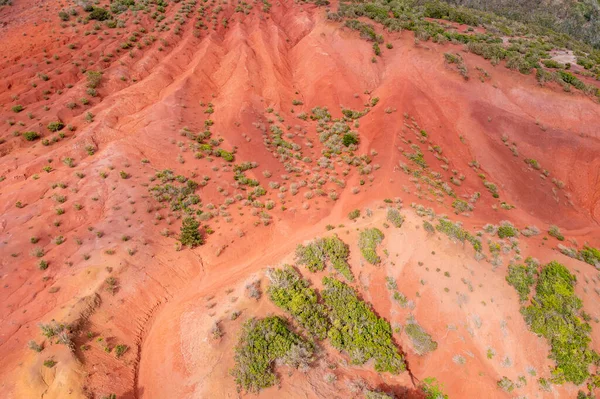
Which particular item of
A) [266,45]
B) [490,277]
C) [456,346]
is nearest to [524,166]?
[490,277]

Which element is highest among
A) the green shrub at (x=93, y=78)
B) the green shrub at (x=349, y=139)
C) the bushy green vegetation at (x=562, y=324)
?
the green shrub at (x=93, y=78)

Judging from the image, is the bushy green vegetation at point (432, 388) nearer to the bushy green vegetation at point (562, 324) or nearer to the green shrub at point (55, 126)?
the bushy green vegetation at point (562, 324)

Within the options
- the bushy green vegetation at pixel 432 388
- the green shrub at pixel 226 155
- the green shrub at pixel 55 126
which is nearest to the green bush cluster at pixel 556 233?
the bushy green vegetation at pixel 432 388

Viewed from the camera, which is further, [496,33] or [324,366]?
[496,33]

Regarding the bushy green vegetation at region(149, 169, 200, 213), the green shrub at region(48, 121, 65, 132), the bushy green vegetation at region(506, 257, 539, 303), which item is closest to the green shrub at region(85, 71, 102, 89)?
the green shrub at region(48, 121, 65, 132)

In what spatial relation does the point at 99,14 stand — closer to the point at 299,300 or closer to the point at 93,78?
the point at 93,78

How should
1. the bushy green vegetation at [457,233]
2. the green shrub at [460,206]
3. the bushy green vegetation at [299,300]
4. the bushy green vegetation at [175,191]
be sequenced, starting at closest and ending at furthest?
Result: the bushy green vegetation at [299,300] < the bushy green vegetation at [457,233] < the green shrub at [460,206] < the bushy green vegetation at [175,191]

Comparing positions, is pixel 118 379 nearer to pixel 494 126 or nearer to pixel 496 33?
pixel 494 126

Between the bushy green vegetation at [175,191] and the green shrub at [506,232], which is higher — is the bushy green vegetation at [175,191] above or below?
above
